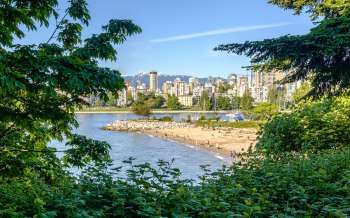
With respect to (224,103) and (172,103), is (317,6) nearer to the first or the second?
(224,103)

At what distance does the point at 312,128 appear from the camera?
1204cm

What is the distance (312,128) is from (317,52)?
2.14m

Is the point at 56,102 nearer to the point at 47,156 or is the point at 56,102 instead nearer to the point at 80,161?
the point at 80,161

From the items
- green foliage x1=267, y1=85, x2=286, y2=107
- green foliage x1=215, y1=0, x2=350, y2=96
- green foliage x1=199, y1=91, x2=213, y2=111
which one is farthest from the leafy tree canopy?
green foliage x1=199, y1=91, x2=213, y2=111

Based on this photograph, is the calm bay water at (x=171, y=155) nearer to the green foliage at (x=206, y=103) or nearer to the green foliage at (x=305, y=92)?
the green foliage at (x=305, y=92)

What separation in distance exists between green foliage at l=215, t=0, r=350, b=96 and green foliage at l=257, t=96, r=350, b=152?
59 cm

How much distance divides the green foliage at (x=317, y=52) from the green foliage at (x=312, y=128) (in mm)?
593

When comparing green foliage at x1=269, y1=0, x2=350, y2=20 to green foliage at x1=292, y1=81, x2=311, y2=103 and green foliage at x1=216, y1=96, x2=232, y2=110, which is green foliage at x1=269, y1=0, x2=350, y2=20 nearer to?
green foliage at x1=292, y1=81, x2=311, y2=103

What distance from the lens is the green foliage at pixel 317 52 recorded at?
427 inches

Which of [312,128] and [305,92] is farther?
[305,92]

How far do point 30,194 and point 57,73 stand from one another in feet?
4.18

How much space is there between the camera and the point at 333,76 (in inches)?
490

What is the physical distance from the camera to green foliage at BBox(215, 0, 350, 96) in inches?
427

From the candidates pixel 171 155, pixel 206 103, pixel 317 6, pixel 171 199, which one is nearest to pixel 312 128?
pixel 317 6
